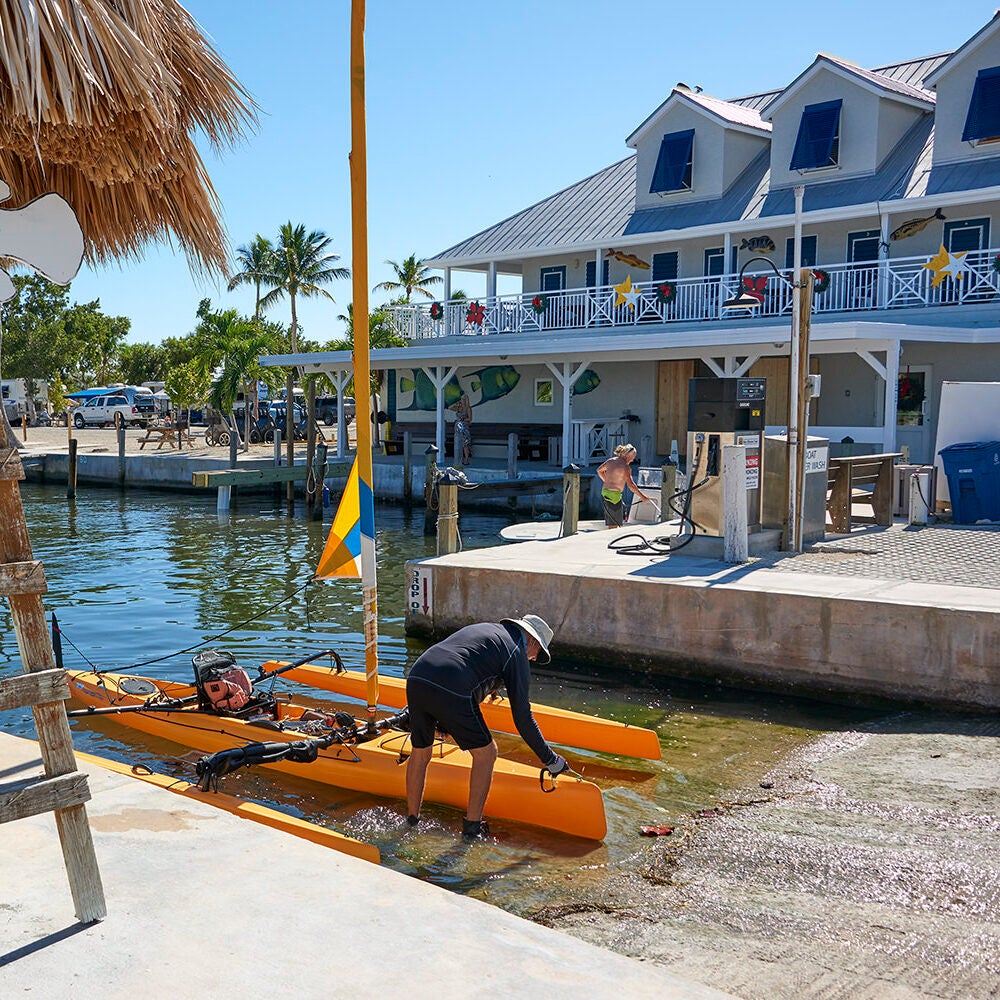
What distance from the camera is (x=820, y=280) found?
77.2ft

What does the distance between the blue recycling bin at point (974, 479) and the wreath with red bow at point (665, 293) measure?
12.0 meters

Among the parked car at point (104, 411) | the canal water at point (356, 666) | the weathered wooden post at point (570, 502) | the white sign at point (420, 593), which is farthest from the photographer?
the parked car at point (104, 411)

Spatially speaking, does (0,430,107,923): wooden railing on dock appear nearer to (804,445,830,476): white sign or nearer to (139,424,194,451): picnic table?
(804,445,830,476): white sign

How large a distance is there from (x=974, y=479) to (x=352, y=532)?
11.3 meters

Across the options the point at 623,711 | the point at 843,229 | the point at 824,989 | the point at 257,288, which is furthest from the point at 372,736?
the point at 257,288

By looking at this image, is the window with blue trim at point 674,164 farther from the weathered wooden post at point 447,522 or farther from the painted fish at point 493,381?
the weathered wooden post at point 447,522

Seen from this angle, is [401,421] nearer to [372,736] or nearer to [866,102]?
[866,102]

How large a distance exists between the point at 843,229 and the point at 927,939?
23063 mm

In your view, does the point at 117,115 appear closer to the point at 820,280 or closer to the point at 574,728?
the point at 574,728

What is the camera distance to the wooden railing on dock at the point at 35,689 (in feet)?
12.1

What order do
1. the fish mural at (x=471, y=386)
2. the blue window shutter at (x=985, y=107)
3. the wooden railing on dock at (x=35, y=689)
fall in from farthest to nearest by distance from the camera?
the fish mural at (x=471, y=386) → the blue window shutter at (x=985, y=107) → the wooden railing on dock at (x=35, y=689)

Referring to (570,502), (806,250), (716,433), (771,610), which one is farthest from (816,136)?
(771,610)

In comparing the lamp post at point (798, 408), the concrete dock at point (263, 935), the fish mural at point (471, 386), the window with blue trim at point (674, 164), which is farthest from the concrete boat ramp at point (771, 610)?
the fish mural at point (471, 386)

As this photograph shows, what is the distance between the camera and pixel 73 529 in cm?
2473
